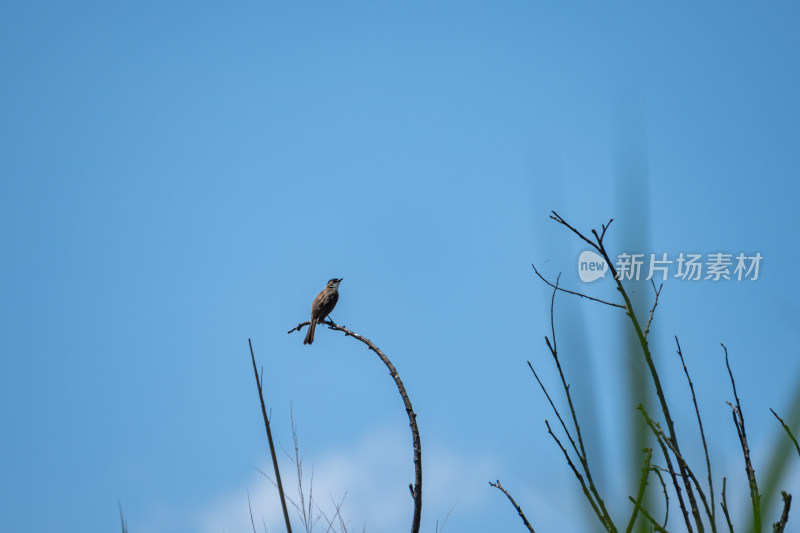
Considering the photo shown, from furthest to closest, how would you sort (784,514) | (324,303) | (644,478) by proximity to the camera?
1. (324,303)
2. (784,514)
3. (644,478)

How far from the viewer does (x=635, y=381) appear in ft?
3.26

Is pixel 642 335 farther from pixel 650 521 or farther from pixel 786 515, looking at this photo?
pixel 786 515

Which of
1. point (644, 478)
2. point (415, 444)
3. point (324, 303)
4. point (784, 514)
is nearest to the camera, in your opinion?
point (644, 478)

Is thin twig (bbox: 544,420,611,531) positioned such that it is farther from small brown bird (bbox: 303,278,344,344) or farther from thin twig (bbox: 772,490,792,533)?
small brown bird (bbox: 303,278,344,344)

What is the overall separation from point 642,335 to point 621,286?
18.7 inches

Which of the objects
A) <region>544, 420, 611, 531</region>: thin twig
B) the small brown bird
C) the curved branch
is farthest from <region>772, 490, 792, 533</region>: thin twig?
the small brown bird

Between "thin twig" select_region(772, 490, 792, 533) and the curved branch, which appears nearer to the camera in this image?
"thin twig" select_region(772, 490, 792, 533)

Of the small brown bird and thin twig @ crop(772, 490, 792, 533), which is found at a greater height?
the small brown bird

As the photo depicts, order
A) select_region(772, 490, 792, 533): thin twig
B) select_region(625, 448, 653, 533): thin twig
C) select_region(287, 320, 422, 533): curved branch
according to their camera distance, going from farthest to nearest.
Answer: select_region(287, 320, 422, 533): curved branch → select_region(772, 490, 792, 533): thin twig → select_region(625, 448, 653, 533): thin twig

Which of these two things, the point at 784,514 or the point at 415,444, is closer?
the point at 784,514

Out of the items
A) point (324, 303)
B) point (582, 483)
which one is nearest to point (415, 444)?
point (582, 483)

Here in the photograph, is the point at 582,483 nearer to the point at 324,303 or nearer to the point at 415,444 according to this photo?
the point at 415,444

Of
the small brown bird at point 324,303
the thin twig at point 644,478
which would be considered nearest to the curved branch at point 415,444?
the thin twig at point 644,478

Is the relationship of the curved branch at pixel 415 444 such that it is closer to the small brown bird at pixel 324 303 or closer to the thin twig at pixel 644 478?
the thin twig at pixel 644 478
